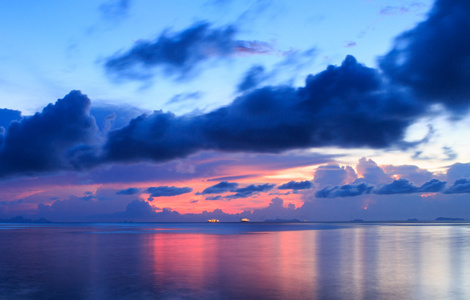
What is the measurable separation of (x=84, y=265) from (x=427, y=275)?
27.5 metres

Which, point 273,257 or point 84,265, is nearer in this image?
point 84,265

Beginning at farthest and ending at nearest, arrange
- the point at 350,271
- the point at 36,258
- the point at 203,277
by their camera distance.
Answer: the point at 36,258 → the point at 350,271 → the point at 203,277

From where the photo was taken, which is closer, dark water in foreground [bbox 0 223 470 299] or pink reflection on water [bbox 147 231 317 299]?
dark water in foreground [bbox 0 223 470 299]

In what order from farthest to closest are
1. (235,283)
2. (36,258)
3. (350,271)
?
(36,258)
(350,271)
(235,283)

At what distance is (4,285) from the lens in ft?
80.5

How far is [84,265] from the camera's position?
114 ft

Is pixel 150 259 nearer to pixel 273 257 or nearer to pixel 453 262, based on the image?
pixel 273 257

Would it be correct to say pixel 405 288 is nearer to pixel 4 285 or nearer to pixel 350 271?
pixel 350 271

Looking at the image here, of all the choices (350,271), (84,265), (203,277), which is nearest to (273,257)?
(350,271)

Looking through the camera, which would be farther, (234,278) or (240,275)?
(240,275)

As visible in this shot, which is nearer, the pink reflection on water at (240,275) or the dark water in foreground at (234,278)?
the dark water in foreground at (234,278)

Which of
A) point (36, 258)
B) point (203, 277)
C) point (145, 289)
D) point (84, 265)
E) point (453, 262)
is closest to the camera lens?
point (145, 289)

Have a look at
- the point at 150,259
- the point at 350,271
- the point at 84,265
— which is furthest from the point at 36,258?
the point at 350,271

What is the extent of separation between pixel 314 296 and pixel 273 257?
20.1 meters
